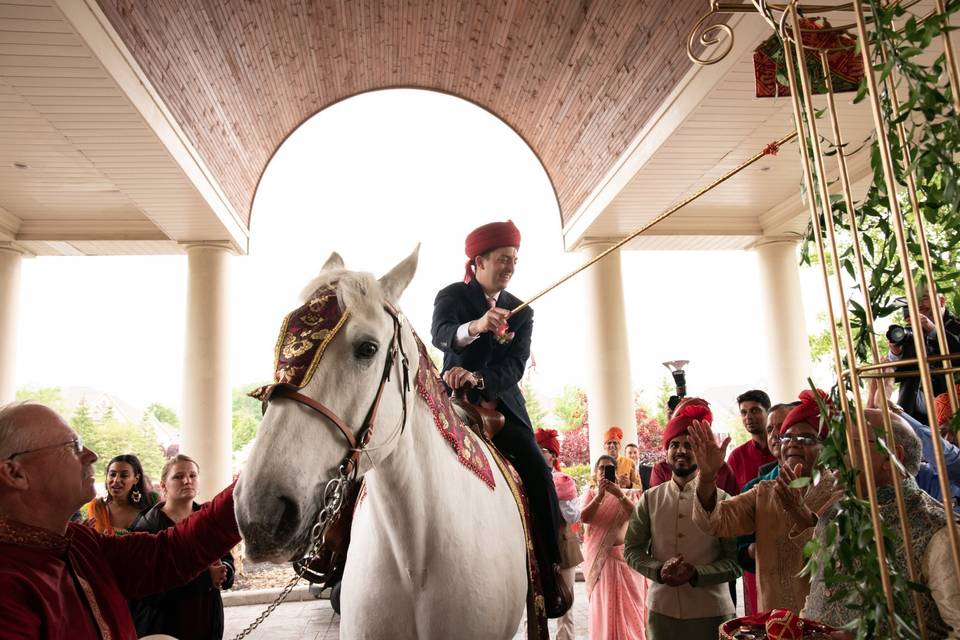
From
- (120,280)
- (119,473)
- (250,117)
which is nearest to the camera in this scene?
(119,473)

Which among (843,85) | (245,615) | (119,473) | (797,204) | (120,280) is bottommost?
(245,615)

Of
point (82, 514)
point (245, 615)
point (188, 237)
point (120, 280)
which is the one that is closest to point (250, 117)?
point (188, 237)

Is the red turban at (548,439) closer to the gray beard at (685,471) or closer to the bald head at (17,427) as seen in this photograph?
the gray beard at (685,471)

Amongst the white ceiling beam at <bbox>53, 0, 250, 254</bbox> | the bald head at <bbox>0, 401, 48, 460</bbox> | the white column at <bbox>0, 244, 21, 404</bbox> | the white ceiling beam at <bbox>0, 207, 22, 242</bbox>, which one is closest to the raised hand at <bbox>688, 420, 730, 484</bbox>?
the bald head at <bbox>0, 401, 48, 460</bbox>

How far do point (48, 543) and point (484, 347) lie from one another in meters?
2.08

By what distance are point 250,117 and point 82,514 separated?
6.43m

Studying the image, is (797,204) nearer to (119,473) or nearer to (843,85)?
(843,85)

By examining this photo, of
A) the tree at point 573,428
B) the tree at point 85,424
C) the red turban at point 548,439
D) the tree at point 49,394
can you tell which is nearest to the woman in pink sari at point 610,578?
the red turban at point 548,439

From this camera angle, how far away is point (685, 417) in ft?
12.8

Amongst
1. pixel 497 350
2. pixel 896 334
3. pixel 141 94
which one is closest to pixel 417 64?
pixel 141 94

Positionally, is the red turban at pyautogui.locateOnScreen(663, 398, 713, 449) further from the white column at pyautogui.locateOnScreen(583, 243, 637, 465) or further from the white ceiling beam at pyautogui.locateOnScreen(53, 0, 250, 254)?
the white column at pyautogui.locateOnScreen(583, 243, 637, 465)

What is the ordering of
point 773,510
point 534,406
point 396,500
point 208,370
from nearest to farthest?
point 396,500 → point 773,510 → point 208,370 → point 534,406

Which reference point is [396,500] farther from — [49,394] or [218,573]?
[49,394]

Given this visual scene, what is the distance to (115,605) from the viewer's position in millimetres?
2129
